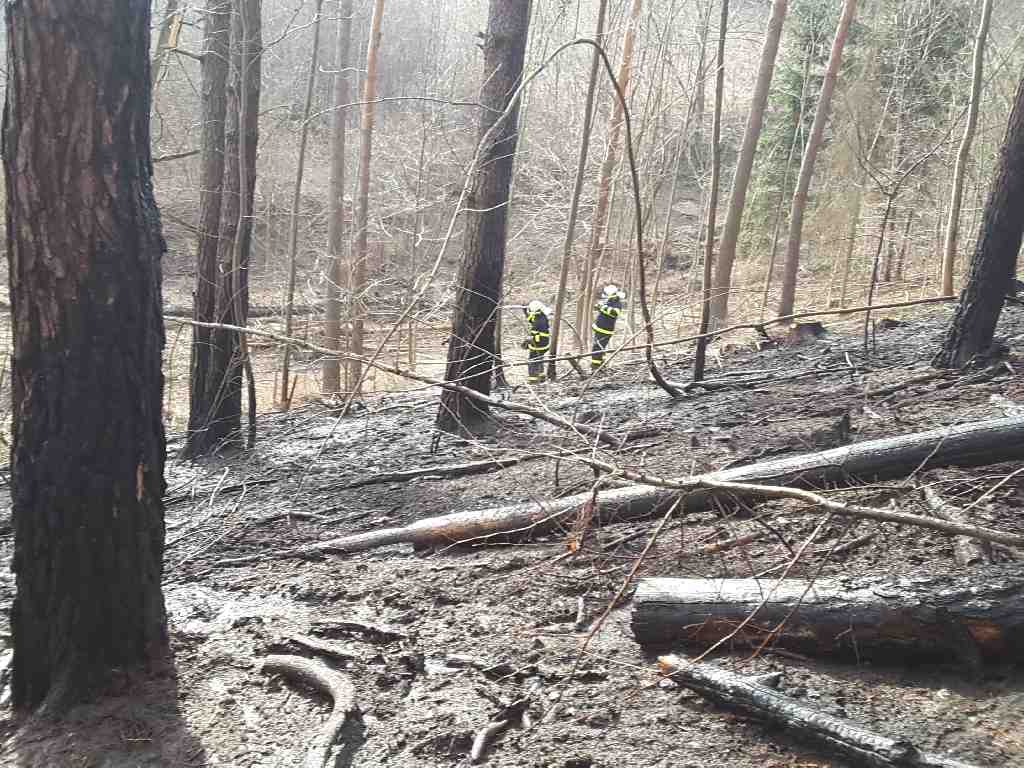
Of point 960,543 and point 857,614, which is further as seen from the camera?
point 960,543

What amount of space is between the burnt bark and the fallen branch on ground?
4251 millimetres

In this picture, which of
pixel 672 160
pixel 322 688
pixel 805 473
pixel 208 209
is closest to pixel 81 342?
pixel 322 688

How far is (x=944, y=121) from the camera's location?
17.8 m

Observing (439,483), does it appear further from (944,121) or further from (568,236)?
(944,121)

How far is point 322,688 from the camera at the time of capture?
11.3 feet

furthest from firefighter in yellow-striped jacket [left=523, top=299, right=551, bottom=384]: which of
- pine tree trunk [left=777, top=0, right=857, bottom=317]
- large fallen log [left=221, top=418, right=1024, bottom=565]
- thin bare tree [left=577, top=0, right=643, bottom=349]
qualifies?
large fallen log [left=221, top=418, right=1024, bottom=565]

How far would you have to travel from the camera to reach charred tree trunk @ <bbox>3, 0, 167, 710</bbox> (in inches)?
119

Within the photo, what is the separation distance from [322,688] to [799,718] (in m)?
1.96

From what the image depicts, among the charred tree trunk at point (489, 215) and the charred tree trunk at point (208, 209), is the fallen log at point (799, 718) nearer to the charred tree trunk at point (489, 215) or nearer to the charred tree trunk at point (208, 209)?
the charred tree trunk at point (489, 215)

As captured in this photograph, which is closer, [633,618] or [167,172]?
[633,618]

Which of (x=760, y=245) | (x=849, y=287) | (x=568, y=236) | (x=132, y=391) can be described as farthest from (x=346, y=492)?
(x=760, y=245)

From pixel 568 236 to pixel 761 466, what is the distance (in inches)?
304

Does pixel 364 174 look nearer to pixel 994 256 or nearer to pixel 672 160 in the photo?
pixel 672 160

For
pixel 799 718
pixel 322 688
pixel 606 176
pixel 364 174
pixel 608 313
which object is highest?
pixel 606 176
